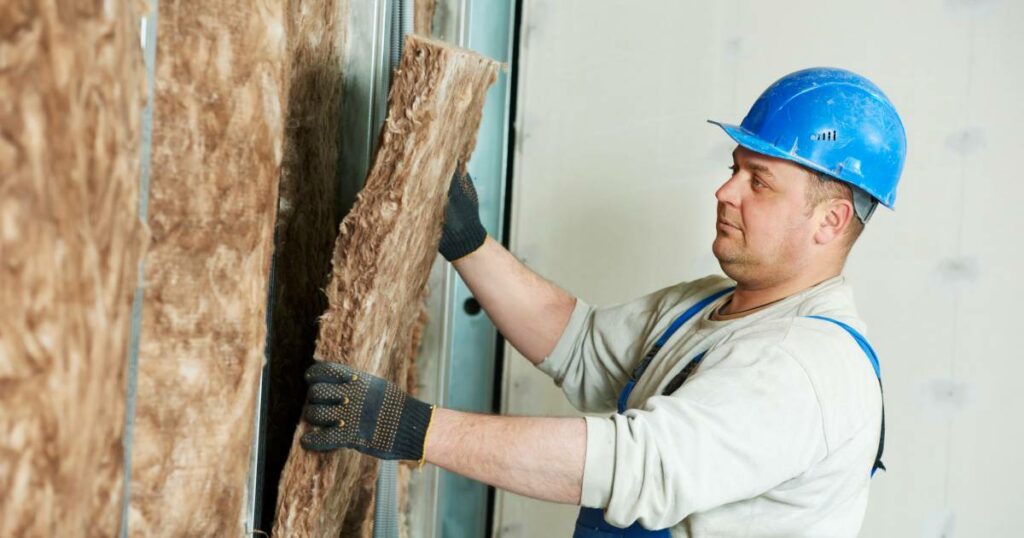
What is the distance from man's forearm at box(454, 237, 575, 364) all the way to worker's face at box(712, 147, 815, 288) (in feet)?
1.56

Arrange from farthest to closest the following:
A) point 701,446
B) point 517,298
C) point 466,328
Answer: point 466,328, point 517,298, point 701,446

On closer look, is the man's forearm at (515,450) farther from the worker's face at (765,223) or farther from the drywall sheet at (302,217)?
the worker's face at (765,223)

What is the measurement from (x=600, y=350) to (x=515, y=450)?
75 centimetres

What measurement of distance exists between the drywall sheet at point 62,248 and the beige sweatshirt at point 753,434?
80 centimetres

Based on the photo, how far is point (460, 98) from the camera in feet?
5.48

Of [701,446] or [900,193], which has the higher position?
[900,193]

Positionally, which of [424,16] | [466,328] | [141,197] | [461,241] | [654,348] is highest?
[424,16]

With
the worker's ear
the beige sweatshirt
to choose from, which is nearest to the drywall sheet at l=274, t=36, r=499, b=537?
the beige sweatshirt

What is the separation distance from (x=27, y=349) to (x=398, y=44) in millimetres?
1236

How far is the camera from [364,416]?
1.50 m

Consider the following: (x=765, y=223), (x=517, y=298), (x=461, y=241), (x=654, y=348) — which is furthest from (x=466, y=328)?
(x=765, y=223)

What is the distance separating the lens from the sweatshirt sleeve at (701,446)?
4.89 ft

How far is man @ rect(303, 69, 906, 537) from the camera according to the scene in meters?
1.50

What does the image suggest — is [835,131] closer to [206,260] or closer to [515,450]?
[515,450]
